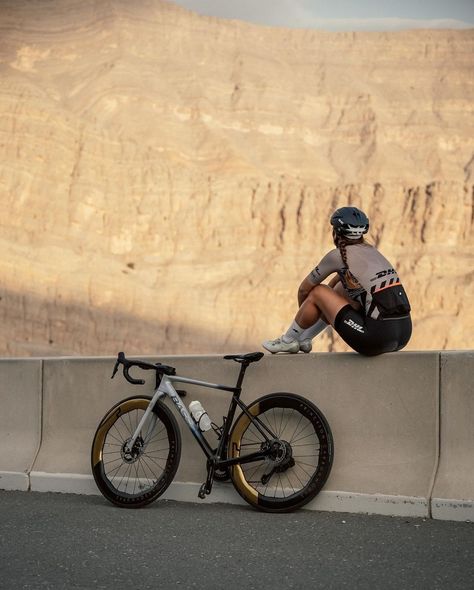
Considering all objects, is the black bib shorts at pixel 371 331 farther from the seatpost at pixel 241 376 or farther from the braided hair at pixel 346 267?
the seatpost at pixel 241 376

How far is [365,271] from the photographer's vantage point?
680cm

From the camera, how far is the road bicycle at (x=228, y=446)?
21.3 feet

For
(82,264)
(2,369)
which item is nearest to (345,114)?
(82,264)

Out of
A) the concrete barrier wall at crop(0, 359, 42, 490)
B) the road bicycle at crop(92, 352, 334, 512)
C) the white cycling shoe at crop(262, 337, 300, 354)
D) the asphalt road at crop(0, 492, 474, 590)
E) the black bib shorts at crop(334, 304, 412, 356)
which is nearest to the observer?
the asphalt road at crop(0, 492, 474, 590)

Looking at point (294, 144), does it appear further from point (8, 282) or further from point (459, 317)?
point (8, 282)

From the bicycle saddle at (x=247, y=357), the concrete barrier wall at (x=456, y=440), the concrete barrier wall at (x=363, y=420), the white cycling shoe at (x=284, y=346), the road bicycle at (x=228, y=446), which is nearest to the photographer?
the concrete barrier wall at (x=456, y=440)

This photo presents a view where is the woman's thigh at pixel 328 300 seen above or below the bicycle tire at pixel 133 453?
above

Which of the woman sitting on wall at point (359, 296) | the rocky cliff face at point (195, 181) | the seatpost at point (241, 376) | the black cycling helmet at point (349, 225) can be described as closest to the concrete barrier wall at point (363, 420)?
the woman sitting on wall at point (359, 296)

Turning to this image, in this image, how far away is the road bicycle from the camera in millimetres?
6492

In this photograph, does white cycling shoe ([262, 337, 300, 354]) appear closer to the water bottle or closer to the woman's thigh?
the woman's thigh

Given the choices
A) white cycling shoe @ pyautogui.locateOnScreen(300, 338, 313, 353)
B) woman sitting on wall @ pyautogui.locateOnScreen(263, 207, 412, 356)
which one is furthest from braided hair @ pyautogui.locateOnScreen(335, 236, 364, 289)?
white cycling shoe @ pyautogui.locateOnScreen(300, 338, 313, 353)

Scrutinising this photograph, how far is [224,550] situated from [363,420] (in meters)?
1.63

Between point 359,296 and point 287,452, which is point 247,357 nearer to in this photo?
point 287,452

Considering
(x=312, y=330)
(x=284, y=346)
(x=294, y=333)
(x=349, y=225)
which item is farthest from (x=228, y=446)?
(x=349, y=225)
